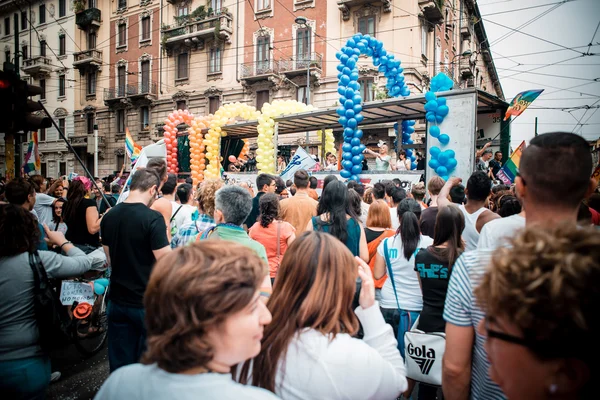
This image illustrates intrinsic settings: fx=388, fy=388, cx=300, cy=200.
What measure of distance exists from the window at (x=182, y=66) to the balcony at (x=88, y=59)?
28.6 ft

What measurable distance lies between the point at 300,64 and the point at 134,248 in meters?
24.4

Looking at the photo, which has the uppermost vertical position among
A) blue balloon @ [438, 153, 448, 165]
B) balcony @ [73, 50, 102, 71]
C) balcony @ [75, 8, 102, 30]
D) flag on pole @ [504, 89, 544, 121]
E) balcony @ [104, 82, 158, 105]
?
balcony @ [75, 8, 102, 30]

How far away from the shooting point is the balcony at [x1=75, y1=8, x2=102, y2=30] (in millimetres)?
32688

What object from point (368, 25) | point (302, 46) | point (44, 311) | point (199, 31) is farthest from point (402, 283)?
point (199, 31)

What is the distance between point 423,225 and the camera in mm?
3898

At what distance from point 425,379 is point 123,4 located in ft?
129

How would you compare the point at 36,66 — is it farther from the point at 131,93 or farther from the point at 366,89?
the point at 366,89

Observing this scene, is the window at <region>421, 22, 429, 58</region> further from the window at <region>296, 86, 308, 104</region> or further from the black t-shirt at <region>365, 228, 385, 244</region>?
the black t-shirt at <region>365, 228, 385, 244</region>

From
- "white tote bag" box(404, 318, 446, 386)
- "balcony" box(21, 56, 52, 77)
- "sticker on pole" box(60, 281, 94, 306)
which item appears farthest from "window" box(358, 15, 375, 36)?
"balcony" box(21, 56, 52, 77)

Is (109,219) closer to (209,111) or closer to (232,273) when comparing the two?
(232,273)

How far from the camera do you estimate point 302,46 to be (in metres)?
26.0

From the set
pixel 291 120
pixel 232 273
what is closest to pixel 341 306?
pixel 232 273

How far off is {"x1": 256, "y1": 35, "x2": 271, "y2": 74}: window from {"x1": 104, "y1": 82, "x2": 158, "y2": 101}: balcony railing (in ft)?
34.0

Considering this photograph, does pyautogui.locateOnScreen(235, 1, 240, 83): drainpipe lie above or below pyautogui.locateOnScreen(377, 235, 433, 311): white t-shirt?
above
